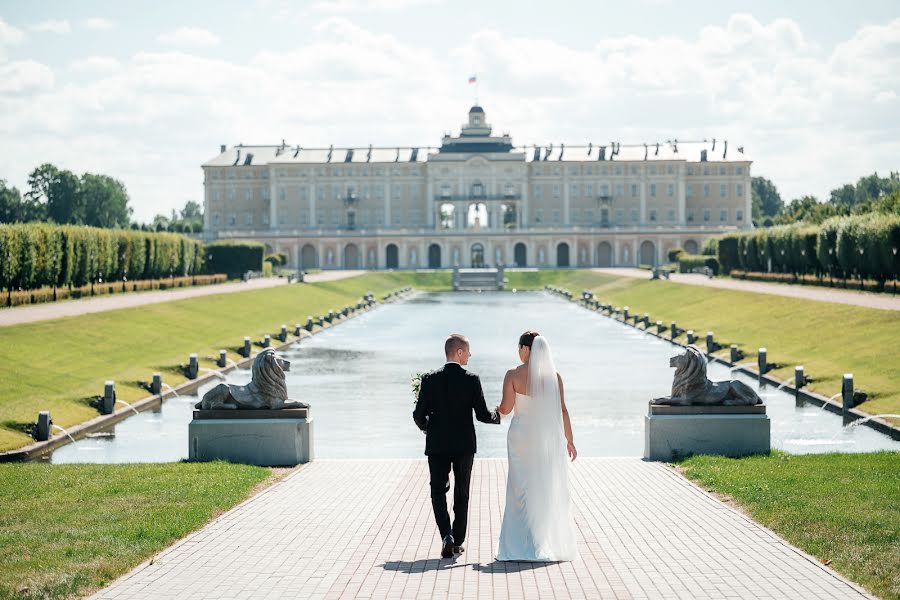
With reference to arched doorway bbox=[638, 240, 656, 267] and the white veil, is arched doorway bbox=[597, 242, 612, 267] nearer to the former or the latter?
arched doorway bbox=[638, 240, 656, 267]

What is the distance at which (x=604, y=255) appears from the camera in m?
133

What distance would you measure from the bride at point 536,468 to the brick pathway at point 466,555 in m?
0.22

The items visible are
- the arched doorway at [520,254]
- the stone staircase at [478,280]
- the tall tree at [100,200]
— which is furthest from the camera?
the tall tree at [100,200]

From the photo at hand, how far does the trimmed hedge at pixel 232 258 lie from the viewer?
302 feet

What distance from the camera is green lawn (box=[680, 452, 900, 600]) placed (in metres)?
10.5

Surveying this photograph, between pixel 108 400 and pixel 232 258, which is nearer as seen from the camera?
pixel 108 400

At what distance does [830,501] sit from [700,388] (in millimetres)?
4299

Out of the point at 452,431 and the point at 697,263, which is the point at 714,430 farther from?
the point at 697,263

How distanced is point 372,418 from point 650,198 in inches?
4787

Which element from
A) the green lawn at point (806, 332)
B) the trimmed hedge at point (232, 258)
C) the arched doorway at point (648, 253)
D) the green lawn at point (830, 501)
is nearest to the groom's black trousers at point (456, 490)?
the green lawn at point (830, 501)

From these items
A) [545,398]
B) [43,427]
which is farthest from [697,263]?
[545,398]

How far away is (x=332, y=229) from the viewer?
444ft

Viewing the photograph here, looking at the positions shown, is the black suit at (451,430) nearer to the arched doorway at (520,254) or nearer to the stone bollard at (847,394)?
the stone bollard at (847,394)

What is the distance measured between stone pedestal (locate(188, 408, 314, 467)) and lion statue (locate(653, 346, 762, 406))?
16.9 ft
